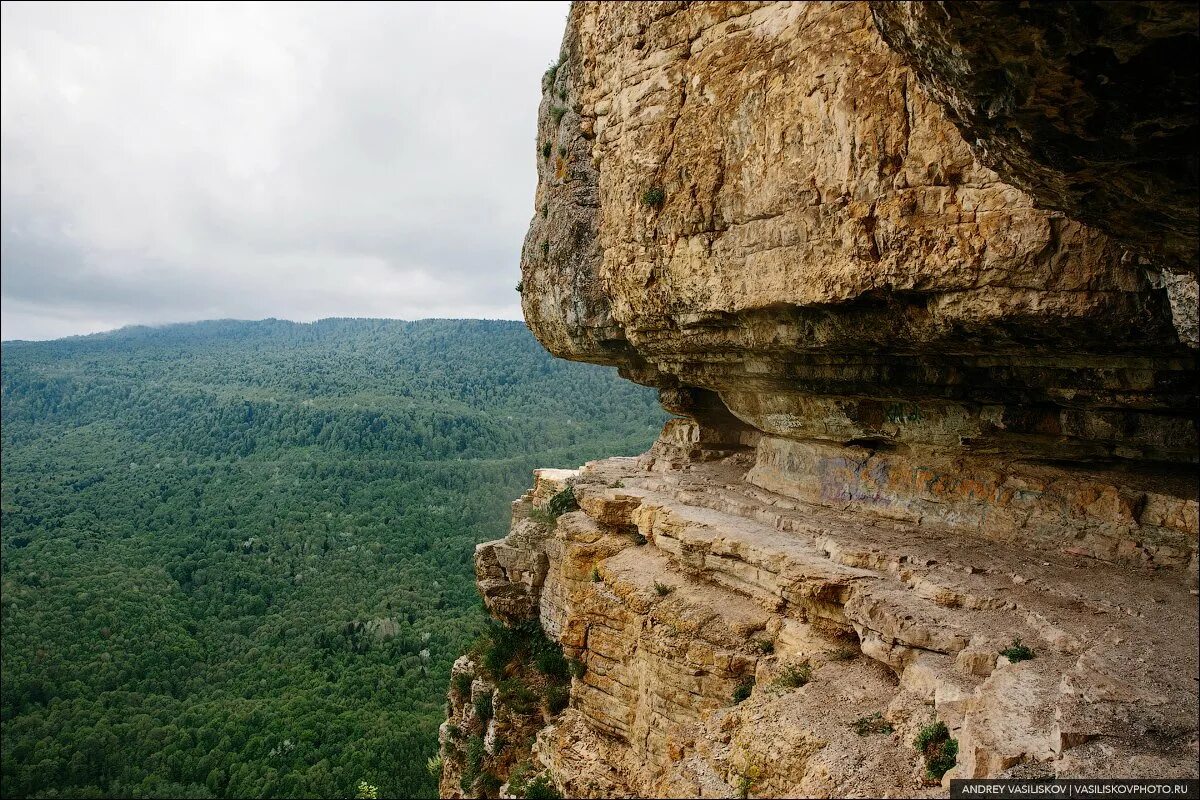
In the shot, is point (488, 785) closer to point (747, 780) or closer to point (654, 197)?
point (747, 780)

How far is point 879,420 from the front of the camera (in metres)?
14.3

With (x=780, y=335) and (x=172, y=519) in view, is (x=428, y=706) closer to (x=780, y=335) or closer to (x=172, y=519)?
(x=780, y=335)

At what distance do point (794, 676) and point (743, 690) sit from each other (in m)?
1.39

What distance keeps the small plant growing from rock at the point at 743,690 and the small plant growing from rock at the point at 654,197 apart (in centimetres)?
910

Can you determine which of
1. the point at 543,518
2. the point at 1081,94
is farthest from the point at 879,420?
the point at 543,518

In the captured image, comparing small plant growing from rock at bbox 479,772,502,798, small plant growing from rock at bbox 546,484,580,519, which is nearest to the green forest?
small plant growing from rock at bbox 546,484,580,519

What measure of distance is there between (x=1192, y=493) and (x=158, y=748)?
50.7 meters

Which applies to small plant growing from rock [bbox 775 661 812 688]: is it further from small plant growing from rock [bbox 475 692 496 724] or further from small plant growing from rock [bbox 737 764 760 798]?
small plant growing from rock [bbox 475 692 496 724]

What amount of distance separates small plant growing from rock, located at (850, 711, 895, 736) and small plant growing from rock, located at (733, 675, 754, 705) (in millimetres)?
2811

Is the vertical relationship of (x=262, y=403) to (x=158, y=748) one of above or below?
above

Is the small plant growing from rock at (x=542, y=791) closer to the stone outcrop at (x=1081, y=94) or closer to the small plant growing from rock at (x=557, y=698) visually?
the small plant growing from rock at (x=557, y=698)

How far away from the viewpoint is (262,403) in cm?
11062

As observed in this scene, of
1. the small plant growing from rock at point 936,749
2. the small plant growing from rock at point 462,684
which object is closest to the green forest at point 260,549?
the small plant growing from rock at point 462,684

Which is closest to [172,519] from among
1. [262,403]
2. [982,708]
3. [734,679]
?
[262,403]
